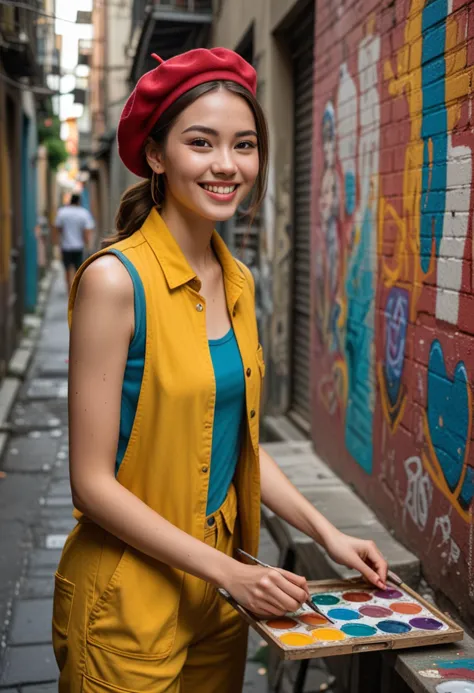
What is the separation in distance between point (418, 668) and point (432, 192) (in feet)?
5.65

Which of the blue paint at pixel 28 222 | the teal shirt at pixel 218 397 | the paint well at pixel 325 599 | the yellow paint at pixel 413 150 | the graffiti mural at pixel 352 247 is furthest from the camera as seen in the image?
the blue paint at pixel 28 222

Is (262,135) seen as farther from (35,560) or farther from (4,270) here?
(4,270)

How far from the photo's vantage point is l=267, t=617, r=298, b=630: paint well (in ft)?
6.15

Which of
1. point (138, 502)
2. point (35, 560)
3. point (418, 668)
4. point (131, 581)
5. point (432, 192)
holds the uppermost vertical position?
point (432, 192)

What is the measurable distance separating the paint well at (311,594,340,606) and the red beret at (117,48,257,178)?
1.18 m

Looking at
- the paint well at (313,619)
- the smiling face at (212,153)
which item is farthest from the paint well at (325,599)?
the smiling face at (212,153)

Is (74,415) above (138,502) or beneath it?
above

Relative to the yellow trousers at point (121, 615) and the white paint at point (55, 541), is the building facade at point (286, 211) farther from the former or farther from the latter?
the yellow trousers at point (121, 615)

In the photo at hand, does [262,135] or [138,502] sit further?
[262,135]

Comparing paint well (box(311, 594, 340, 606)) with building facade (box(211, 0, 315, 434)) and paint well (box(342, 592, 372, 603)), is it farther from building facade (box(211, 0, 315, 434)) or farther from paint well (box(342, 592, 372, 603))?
building facade (box(211, 0, 315, 434))

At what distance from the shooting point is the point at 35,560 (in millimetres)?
5121

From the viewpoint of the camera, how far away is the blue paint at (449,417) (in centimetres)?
279

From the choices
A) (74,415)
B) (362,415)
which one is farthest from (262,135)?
(362,415)

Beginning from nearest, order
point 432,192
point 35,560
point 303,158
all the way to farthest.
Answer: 1. point 432,192
2. point 35,560
3. point 303,158
